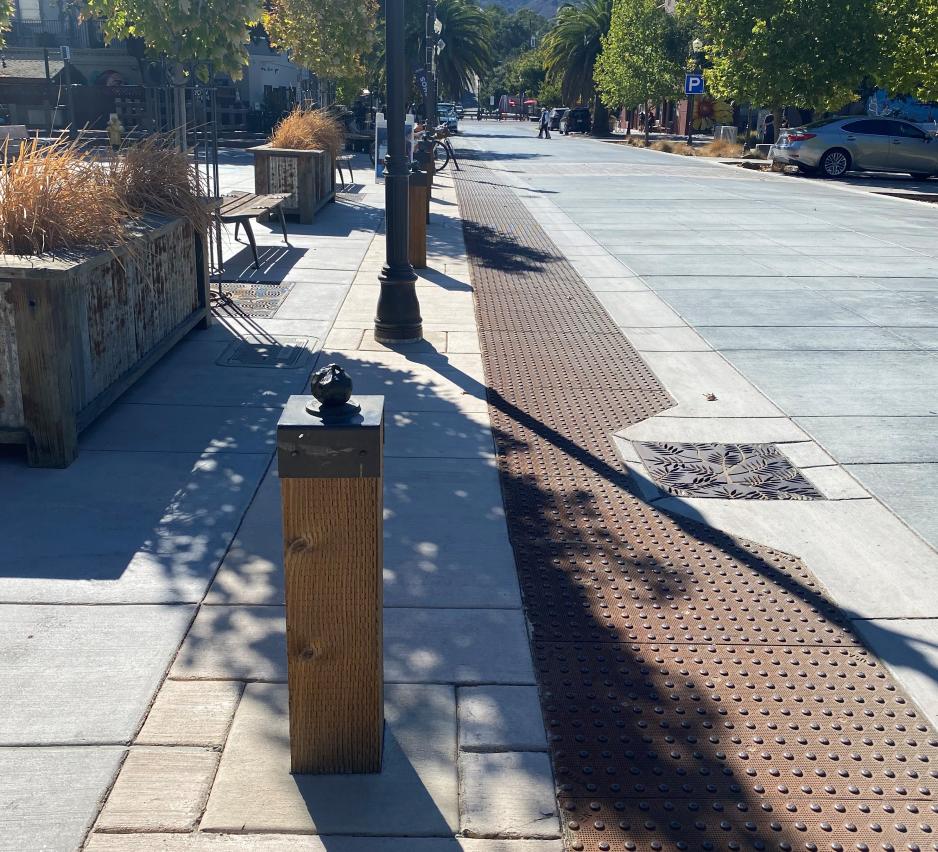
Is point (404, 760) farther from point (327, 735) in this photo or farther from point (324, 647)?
point (324, 647)

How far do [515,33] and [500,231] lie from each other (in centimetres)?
15855

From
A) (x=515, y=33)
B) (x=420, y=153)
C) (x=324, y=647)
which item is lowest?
(x=324, y=647)

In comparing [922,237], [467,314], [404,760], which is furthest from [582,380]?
[922,237]

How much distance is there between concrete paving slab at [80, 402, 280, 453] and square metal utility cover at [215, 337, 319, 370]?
43.2 inches

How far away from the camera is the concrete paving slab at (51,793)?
3008 millimetres

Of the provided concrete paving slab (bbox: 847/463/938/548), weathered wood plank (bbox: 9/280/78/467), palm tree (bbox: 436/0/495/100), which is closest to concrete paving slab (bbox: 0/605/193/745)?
weathered wood plank (bbox: 9/280/78/467)

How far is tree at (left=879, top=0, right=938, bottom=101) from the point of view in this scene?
2748 centimetres

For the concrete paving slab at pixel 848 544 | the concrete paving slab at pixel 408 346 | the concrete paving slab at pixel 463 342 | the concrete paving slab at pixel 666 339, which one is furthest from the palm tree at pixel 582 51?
the concrete paving slab at pixel 848 544

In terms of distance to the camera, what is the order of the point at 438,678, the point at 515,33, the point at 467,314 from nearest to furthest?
the point at 438,678, the point at 467,314, the point at 515,33

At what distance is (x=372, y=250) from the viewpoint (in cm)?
1397

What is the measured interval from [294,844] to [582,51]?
7077 centimetres

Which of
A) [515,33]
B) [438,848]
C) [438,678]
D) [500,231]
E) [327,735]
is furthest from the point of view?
[515,33]

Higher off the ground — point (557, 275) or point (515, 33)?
point (515, 33)

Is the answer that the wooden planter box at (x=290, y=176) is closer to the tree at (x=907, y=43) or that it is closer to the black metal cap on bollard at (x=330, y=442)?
the black metal cap on bollard at (x=330, y=442)
